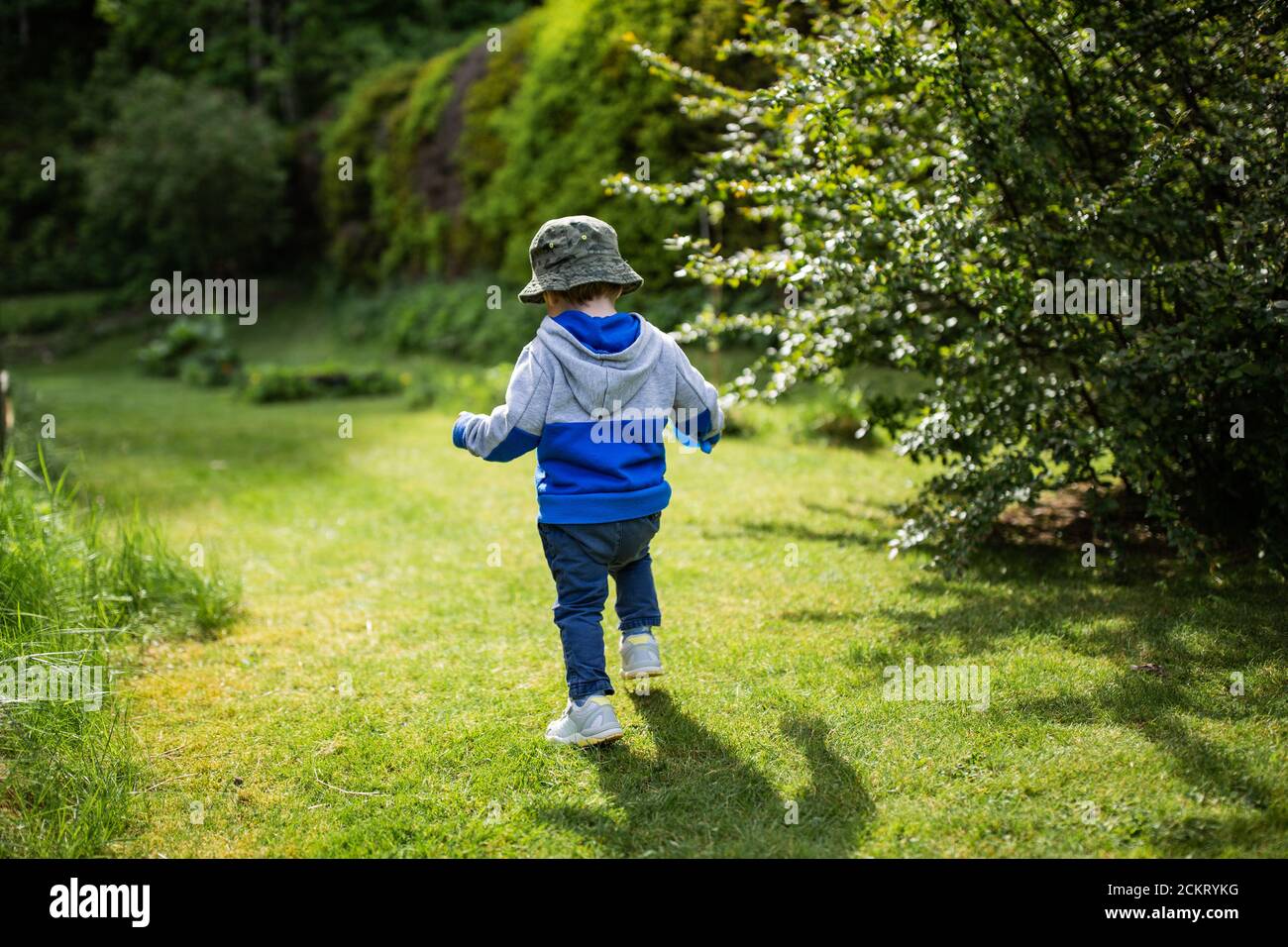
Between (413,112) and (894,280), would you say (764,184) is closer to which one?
(894,280)

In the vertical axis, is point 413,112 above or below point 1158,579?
above

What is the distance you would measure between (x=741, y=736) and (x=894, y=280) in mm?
2480

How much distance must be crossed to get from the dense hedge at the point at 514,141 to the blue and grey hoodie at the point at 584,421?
8512 mm

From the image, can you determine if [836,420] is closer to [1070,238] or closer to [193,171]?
[1070,238]

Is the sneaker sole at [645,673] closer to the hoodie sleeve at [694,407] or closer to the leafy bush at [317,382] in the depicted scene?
the hoodie sleeve at [694,407]

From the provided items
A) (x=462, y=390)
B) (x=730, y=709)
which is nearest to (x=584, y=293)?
(x=730, y=709)

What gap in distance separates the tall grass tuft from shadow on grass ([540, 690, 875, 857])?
1.35m

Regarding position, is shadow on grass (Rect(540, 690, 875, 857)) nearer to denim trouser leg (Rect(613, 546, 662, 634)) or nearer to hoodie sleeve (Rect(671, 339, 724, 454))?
denim trouser leg (Rect(613, 546, 662, 634))

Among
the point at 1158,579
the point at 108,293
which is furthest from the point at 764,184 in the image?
the point at 108,293

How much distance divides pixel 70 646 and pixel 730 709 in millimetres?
2455

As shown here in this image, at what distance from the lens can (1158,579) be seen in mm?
4789

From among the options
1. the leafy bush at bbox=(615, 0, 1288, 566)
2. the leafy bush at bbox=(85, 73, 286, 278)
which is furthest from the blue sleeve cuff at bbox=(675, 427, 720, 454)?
the leafy bush at bbox=(85, 73, 286, 278)

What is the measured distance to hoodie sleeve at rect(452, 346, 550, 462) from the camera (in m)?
3.46

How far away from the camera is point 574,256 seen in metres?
3.50
